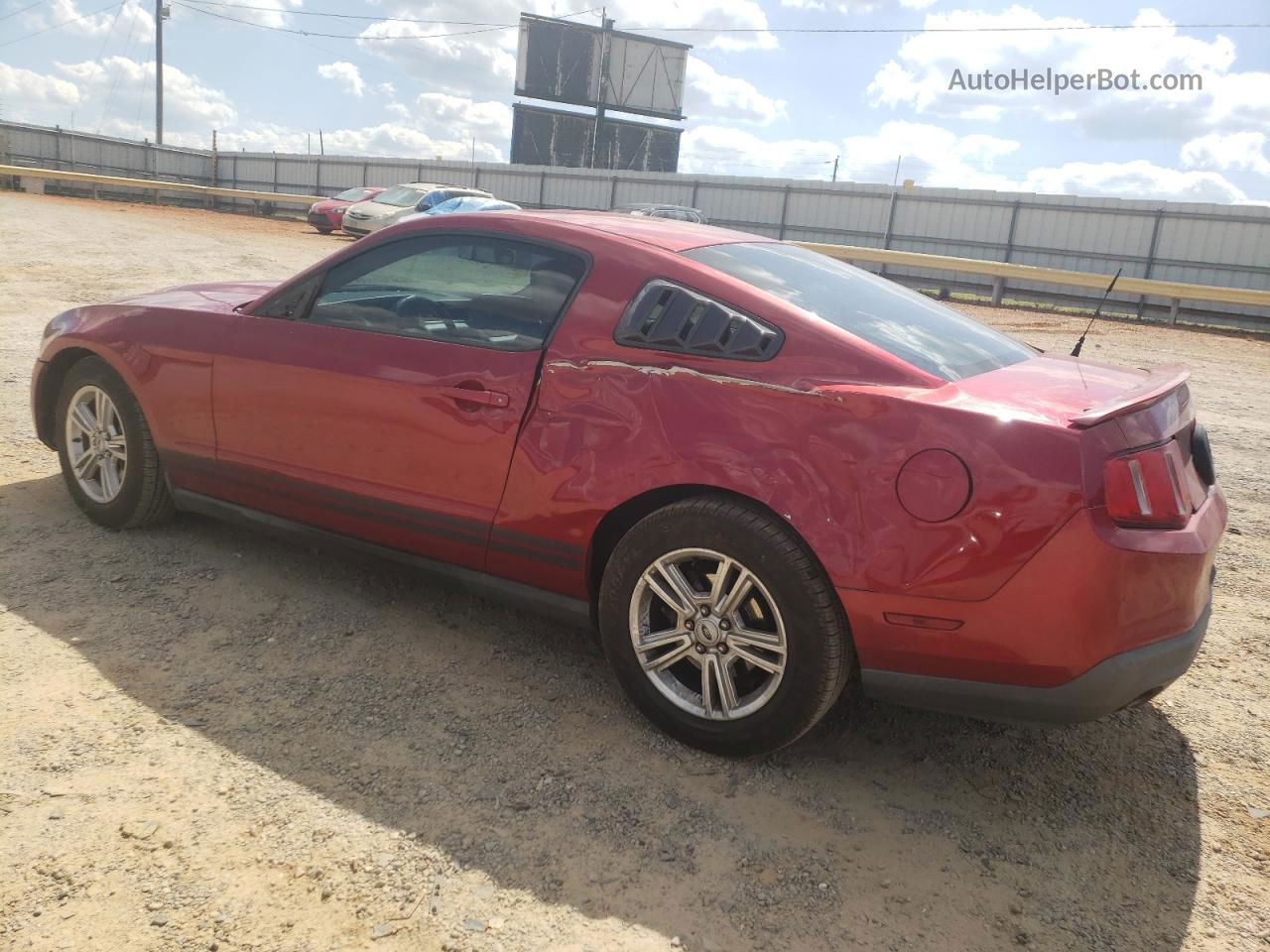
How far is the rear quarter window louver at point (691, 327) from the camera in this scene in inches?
108

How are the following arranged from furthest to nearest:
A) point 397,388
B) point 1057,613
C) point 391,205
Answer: point 391,205 → point 397,388 → point 1057,613

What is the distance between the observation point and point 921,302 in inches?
138

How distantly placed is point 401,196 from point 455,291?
74.9 ft

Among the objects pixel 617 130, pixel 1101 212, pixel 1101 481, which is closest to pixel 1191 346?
pixel 1101 212

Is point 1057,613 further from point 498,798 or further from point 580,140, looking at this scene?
point 580,140

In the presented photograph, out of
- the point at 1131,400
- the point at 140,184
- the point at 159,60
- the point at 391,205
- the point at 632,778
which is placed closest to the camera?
the point at 1131,400

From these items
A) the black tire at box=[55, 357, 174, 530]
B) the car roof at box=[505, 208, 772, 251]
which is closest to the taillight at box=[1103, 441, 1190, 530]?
the car roof at box=[505, 208, 772, 251]

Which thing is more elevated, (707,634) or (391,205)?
(391,205)

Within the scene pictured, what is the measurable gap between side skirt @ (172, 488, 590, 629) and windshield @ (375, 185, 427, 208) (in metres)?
21.6

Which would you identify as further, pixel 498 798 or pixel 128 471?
pixel 128 471

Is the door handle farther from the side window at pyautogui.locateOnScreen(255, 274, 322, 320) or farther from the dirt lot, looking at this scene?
the side window at pyautogui.locateOnScreen(255, 274, 322, 320)

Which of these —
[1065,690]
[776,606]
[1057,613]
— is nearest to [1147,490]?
[1057,613]

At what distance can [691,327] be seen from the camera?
9.32ft

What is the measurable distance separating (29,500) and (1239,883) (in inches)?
194
